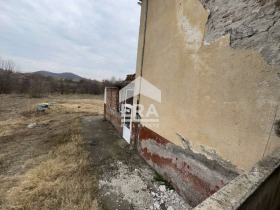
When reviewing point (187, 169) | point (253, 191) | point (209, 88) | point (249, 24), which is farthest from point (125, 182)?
point (249, 24)

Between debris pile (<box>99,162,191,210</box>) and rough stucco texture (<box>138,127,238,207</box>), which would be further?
debris pile (<box>99,162,191,210</box>)

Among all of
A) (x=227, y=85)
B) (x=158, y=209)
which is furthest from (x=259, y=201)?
(x=158, y=209)

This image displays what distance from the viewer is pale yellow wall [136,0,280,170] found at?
7.37ft

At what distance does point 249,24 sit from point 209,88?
1.06m

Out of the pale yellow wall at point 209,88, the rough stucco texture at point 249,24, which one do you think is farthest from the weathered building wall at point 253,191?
the rough stucco texture at point 249,24

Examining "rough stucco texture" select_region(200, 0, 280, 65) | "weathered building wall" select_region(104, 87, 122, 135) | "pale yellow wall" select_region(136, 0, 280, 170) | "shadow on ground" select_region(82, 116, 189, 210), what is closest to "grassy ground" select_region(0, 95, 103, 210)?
"shadow on ground" select_region(82, 116, 189, 210)

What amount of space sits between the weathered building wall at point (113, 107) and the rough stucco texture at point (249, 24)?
574 cm

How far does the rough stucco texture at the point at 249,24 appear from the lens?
2133 mm

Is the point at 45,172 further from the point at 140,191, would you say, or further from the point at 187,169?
the point at 187,169

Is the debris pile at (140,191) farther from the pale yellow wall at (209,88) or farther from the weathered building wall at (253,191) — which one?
the weathered building wall at (253,191)

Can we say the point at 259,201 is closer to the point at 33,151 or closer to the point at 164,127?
the point at 164,127

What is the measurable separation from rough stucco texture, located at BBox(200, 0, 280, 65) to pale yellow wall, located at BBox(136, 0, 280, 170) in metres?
0.10

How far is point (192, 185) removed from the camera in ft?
11.0

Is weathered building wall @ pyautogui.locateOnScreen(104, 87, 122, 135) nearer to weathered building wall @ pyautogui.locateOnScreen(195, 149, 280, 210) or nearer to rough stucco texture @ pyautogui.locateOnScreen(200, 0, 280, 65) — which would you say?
rough stucco texture @ pyautogui.locateOnScreen(200, 0, 280, 65)
